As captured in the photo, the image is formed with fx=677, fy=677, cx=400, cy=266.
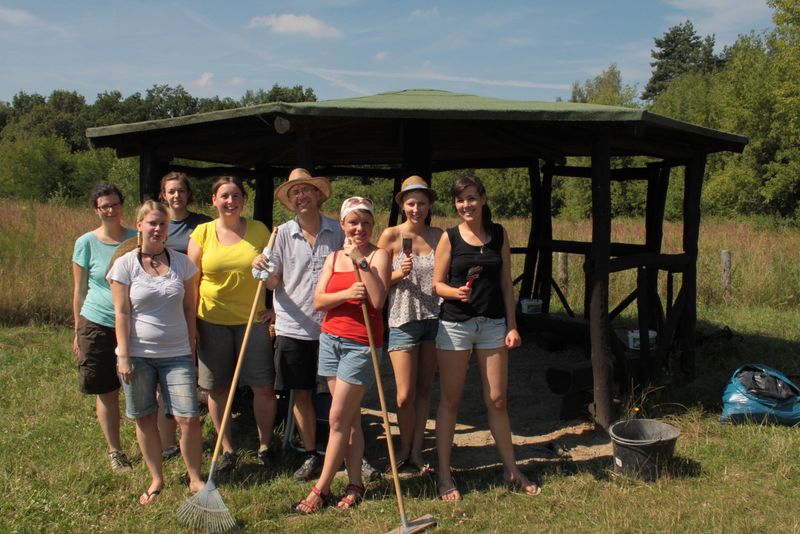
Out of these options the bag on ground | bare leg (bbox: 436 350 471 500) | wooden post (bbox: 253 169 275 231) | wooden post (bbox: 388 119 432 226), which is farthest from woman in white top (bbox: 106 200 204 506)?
wooden post (bbox: 253 169 275 231)

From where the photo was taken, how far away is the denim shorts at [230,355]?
4.34m

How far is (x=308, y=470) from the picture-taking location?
14.6 ft

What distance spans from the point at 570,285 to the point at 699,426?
21.8ft

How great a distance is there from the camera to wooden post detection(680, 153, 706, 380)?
6.82m

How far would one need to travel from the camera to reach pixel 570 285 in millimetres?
11969

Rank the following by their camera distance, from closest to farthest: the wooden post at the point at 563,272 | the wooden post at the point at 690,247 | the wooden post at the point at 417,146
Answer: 1. the wooden post at the point at 417,146
2. the wooden post at the point at 690,247
3. the wooden post at the point at 563,272

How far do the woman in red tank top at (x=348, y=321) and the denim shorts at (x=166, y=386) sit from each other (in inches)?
31.6

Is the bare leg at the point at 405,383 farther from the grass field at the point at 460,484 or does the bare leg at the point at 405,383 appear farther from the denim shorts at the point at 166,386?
the denim shorts at the point at 166,386

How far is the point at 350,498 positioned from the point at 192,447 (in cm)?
101

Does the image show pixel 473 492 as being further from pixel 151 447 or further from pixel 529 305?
pixel 529 305

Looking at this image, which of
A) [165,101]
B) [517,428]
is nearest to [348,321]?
[517,428]

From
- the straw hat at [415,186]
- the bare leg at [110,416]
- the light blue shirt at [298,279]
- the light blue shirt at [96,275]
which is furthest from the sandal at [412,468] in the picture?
the light blue shirt at [96,275]

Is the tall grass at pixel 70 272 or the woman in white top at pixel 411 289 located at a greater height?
the woman in white top at pixel 411 289

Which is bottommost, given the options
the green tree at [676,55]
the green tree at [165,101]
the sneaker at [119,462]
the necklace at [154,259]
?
the sneaker at [119,462]
